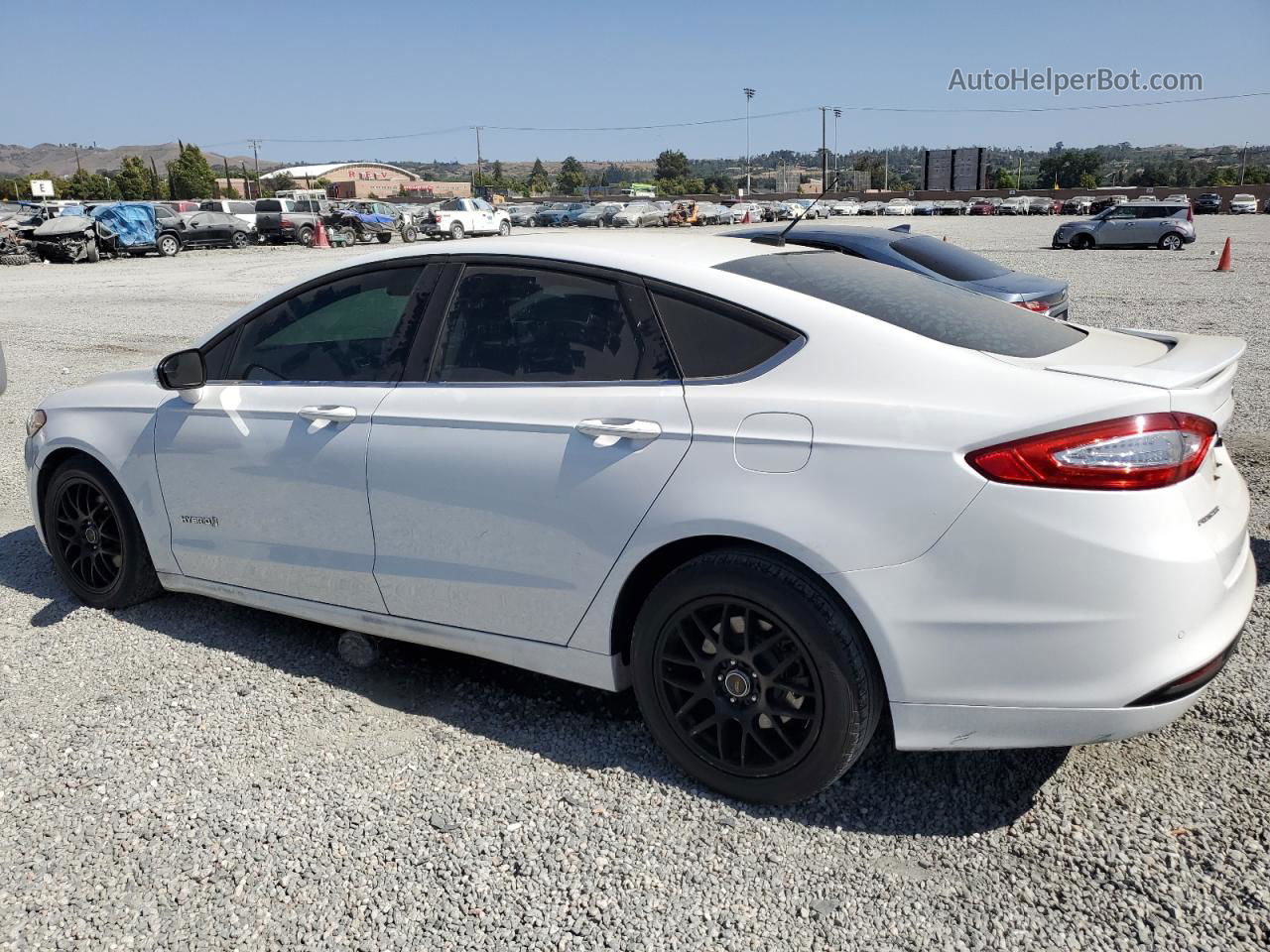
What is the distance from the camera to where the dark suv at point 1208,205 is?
6612 cm

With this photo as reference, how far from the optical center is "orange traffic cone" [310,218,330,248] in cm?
3772

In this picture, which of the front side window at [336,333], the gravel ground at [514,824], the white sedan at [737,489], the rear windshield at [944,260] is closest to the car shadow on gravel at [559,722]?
the gravel ground at [514,824]

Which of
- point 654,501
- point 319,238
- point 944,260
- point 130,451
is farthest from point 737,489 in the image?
point 319,238

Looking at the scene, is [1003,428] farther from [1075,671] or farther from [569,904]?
[569,904]

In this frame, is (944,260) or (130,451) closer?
(130,451)

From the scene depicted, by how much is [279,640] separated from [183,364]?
120 cm

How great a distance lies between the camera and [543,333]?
11.0 feet

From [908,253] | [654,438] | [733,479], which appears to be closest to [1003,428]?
[733,479]

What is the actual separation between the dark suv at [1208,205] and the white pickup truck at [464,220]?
48526 mm

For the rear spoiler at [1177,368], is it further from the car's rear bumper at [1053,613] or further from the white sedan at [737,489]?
the car's rear bumper at [1053,613]

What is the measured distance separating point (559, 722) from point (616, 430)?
3.83 ft

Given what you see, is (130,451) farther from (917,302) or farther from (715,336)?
(917,302)

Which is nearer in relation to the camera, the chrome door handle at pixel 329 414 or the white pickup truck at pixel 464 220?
the chrome door handle at pixel 329 414

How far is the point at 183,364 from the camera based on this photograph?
407 cm
